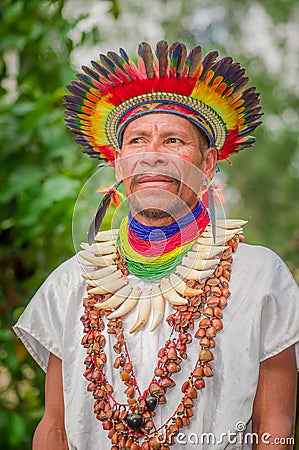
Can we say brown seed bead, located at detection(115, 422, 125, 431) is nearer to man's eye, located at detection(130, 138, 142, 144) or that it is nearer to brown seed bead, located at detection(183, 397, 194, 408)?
brown seed bead, located at detection(183, 397, 194, 408)

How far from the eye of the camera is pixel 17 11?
2.71 meters

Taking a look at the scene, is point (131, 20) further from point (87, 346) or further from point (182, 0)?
point (87, 346)

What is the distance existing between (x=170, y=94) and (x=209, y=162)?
17 centimetres

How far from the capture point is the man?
141cm

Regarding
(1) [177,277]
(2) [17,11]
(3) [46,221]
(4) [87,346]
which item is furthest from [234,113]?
(2) [17,11]

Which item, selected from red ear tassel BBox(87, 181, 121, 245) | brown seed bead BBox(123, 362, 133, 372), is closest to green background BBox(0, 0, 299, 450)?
→ red ear tassel BBox(87, 181, 121, 245)

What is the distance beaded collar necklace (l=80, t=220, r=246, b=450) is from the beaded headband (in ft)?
0.73

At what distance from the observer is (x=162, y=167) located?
1437 millimetres

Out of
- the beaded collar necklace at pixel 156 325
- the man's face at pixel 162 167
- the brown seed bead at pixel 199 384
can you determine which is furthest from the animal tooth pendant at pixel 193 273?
the brown seed bead at pixel 199 384

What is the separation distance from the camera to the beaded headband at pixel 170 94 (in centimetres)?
144

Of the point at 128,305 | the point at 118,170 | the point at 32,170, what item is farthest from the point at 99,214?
the point at 32,170

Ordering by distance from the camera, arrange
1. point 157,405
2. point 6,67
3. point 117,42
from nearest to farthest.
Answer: point 157,405
point 6,67
point 117,42

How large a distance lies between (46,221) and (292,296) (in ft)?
4.53

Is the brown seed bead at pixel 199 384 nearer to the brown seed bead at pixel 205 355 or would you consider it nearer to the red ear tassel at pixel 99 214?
the brown seed bead at pixel 205 355
